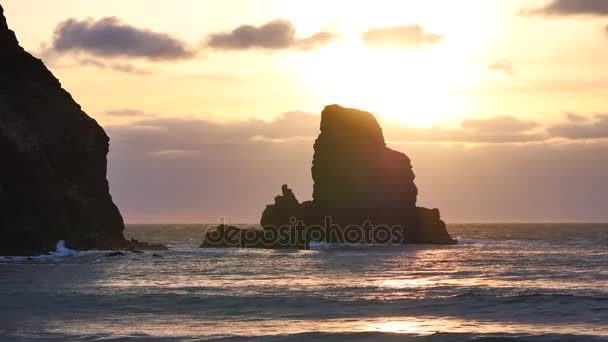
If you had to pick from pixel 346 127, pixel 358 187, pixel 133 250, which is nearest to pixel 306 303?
pixel 133 250

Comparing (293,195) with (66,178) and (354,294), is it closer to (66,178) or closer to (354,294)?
(66,178)

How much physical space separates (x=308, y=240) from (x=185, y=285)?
7429 cm

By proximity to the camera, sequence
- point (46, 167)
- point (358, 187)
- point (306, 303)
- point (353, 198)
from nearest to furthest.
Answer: point (306, 303), point (46, 167), point (353, 198), point (358, 187)

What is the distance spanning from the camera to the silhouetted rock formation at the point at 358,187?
13312cm

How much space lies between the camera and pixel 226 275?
6072 cm

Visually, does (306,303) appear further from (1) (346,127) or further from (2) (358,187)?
(1) (346,127)

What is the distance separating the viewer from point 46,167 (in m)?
88.8

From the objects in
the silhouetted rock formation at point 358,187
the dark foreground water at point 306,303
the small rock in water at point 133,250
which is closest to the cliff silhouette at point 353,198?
the silhouetted rock formation at point 358,187

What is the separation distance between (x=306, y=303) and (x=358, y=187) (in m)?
94.5

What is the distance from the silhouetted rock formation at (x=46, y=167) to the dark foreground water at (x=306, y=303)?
54.7 ft

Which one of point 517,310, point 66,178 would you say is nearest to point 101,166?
point 66,178

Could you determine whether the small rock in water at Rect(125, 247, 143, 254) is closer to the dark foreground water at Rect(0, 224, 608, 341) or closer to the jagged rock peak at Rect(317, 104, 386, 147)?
the dark foreground water at Rect(0, 224, 608, 341)

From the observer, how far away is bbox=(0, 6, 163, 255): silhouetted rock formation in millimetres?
85000

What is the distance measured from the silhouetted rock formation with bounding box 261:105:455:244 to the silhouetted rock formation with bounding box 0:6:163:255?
Result: 38.3m
